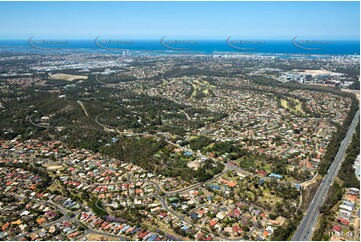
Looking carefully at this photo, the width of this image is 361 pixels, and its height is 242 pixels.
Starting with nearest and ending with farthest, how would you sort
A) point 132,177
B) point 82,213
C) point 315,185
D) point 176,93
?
point 82,213
point 315,185
point 132,177
point 176,93

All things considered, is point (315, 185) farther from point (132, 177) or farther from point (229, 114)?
point (229, 114)

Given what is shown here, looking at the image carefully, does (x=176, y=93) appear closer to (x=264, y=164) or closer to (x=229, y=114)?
(x=229, y=114)

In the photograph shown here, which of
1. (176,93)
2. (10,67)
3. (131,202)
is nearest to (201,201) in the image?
(131,202)

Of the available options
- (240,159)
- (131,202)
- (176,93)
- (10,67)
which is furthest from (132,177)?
(10,67)

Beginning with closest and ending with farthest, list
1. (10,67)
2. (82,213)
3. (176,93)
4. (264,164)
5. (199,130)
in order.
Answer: (82,213) → (264,164) → (199,130) → (176,93) → (10,67)

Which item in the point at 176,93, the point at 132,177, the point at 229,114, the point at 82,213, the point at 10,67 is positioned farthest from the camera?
the point at 10,67

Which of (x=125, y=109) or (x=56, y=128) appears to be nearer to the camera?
(x=56, y=128)

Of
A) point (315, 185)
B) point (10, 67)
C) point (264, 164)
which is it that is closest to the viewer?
point (315, 185)

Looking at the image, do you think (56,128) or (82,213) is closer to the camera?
(82,213)
